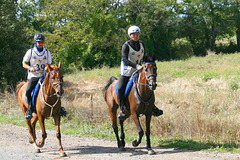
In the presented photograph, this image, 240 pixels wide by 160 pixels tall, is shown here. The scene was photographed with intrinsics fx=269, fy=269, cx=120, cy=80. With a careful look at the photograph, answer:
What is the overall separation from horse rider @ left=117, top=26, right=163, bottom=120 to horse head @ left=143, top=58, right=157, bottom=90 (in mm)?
556

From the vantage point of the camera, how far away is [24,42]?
22.6m

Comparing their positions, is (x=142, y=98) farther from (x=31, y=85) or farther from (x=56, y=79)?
(x=31, y=85)

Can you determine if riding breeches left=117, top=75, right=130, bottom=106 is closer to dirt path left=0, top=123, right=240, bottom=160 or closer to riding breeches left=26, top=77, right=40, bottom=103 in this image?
dirt path left=0, top=123, right=240, bottom=160

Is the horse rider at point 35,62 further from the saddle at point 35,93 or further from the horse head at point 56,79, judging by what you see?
the horse head at point 56,79

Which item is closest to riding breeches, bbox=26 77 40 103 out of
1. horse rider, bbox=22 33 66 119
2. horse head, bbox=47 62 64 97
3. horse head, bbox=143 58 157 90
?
horse rider, bbox=22 33 66 119

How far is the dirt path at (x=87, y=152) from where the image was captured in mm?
7199

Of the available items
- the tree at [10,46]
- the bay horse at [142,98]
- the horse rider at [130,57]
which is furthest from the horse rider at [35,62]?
the tree at [10,46]

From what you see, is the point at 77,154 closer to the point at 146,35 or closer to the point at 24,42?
the point at 24,42

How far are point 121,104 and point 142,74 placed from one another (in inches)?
46.0

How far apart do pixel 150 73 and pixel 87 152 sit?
3.10 meters

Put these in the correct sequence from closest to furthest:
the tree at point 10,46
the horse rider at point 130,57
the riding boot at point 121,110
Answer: the horse rider at point 130,57, the riding boot at point 121,110, the tree at point 10,46

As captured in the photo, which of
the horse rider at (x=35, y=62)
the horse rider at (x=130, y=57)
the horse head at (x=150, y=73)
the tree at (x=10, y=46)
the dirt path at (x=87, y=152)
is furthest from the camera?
the tree at (x=10, y=46)

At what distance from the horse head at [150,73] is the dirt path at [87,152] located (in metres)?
1.96

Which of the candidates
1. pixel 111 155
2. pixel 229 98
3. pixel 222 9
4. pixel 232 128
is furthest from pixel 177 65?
pixel 222 9
